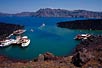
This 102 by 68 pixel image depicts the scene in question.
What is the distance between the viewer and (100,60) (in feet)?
58.7


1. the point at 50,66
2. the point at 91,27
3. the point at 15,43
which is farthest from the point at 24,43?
the point at 91,27

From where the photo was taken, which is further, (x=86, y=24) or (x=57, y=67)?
(x=86, y=24)

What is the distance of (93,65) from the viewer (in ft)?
56.8

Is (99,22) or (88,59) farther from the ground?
(88,59)

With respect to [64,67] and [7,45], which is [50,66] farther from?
[7,45]

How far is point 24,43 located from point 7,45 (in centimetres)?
524

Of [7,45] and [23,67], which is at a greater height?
[23,67]

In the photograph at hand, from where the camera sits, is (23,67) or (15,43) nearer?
(23,67)

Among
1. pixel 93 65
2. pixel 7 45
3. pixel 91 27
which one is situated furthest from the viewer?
pixel 91 27

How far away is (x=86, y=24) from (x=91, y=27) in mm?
7614

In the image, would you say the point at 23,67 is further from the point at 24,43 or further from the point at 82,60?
the point at 24,43

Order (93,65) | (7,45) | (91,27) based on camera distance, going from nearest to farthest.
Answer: (93,65), (7,45), (91,27)

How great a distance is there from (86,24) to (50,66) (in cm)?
10981

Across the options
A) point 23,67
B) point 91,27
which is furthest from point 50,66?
point 91,27
